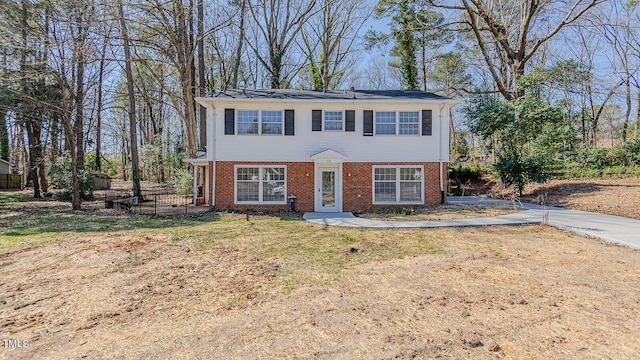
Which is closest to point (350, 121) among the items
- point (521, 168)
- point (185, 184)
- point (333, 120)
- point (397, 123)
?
point (333, 120)

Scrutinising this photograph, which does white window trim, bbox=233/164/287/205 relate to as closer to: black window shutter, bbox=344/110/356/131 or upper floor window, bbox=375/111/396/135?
black window shutter, bbox=344/110/356/131

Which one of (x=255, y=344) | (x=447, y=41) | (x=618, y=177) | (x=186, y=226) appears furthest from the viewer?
(x=447, y=41)

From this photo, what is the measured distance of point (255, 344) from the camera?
310 cm

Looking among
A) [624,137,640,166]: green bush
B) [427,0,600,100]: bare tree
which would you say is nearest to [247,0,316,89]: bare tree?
[427,0,600,100]: bare tree

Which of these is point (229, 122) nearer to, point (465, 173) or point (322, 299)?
point (322, 299)

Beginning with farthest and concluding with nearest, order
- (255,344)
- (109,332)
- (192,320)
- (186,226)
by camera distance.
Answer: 1. (186,226)
2. (192,320)
3. (109,332)
4. (255,344)

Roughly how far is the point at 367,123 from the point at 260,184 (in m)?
5.35

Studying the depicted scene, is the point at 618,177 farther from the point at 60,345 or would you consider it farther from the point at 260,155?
the point at 60,345

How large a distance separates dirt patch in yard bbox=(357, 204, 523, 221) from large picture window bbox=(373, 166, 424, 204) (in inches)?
21.1

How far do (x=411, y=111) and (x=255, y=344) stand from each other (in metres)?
12.0

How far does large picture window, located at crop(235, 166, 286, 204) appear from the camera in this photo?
12938 millimetres

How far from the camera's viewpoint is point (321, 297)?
4.26m

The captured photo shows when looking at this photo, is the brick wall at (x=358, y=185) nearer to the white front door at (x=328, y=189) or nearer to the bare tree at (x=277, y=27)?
the white front door at (x=328, y=189)

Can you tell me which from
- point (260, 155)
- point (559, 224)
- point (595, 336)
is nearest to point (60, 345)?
point (595, 336)
